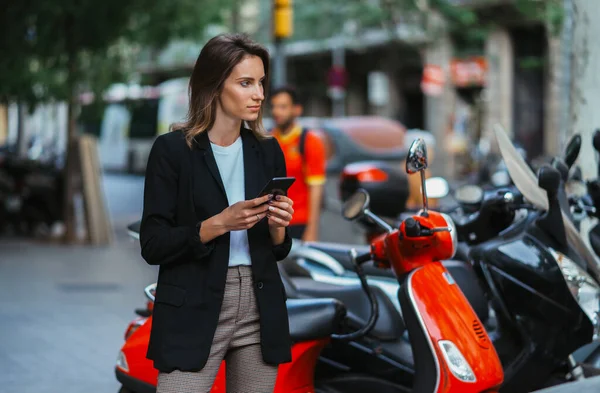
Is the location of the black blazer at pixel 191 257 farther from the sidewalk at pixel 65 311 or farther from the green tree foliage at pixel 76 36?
the green tree foliage at pixel 76 36

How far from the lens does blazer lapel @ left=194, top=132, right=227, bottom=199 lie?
3.10 meters

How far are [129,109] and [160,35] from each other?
5.02ft

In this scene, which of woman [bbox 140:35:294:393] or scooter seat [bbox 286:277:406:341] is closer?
woman [bbox 140:35:294:393]

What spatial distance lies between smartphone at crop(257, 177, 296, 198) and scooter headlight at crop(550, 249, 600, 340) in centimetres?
158

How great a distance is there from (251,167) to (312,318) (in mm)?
999

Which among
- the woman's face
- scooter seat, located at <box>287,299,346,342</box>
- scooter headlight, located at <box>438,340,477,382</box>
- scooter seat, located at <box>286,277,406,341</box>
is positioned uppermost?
the woman's face

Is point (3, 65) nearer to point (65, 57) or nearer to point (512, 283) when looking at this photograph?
point (65, 57)

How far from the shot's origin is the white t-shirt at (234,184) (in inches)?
123

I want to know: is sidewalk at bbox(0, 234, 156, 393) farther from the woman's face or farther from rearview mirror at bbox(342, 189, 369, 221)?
the woman's face

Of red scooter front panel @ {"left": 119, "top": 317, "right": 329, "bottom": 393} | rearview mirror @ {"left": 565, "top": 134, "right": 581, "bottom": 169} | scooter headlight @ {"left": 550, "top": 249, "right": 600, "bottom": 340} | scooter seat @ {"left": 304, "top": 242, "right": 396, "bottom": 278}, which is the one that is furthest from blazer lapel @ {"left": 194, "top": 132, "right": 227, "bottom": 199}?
scooter seat @ {"left": 304, "top": 242, "right": 396, "bottom": 278}

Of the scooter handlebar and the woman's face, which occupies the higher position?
the woman's face

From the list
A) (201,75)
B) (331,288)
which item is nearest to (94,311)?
(331,288)

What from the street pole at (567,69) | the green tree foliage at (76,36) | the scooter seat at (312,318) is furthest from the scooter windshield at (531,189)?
the green tree foliage at (76,36)

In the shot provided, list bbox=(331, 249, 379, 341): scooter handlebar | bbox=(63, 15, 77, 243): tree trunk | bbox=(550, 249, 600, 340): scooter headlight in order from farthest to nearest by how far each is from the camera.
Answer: bbox=(63, 15, 77, 243): tree trunk → bbox=(331, 249, 379, 341): scooter handlebar → bbox=(550, 249, 600, 340): scooter headlight
